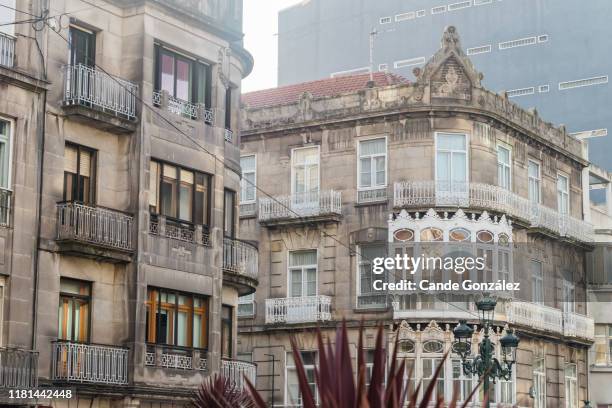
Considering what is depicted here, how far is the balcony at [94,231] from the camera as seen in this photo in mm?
24984

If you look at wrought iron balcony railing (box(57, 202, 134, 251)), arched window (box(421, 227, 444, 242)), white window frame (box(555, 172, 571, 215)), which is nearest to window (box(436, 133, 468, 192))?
arched window (box(421, 227, 444, 242))

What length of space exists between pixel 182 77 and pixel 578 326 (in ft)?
75.9

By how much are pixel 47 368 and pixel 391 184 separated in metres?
19.3

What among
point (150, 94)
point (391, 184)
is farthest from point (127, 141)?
point (391, 184)

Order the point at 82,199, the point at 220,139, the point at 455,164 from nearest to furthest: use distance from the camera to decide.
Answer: the point at 82,199 → the point at 220,139 → the point at 455,164

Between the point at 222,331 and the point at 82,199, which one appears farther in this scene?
the point at 222,331

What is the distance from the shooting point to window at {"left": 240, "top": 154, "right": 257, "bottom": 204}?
145 feet

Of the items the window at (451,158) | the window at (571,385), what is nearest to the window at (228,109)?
the window at (451,158)

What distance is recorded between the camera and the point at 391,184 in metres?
41.5

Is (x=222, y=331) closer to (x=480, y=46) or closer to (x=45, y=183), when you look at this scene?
(x=45, y=183)

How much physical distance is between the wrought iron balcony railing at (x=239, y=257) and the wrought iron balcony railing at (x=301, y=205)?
1052 cm

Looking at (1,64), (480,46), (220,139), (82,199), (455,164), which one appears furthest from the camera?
(480,46)

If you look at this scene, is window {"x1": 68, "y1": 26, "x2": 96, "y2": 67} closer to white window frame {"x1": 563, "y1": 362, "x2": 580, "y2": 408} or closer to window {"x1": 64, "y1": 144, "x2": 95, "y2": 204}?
window {"x1": 64, "y1": 144, "x2": 95, "y2": 204}

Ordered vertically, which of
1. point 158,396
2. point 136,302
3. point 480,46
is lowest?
point 158,396
